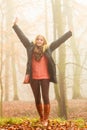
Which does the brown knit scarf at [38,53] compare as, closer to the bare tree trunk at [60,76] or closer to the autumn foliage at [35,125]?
the autumn foliage at [35,125]

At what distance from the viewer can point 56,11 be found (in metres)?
14.2

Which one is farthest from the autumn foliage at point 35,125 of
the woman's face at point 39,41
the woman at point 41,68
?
the woman's face at point 39,41

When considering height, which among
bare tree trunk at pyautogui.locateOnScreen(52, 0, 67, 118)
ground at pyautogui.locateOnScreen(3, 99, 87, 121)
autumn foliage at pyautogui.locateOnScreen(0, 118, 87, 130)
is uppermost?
bare tree trunk at pyautogui.locateOnScreen(52, 0, 67, 118)

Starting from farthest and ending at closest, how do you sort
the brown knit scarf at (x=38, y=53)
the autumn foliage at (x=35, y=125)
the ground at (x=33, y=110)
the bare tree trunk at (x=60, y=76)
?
the ground at (x=33, y=110) < the bare tree trunk at (x=60, y=76) < the brown knit scarf at (x=38, y=53) < the autumn foliage at (x=35, y=125)

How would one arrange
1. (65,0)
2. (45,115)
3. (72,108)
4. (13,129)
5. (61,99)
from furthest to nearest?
(65,0), (72,108), (61,99), (45,115), (13,129)

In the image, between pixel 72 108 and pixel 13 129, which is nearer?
pixel 13 129

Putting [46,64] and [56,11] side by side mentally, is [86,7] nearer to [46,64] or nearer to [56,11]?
[56,11]

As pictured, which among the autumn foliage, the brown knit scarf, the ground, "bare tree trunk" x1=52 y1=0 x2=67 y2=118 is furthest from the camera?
the ground

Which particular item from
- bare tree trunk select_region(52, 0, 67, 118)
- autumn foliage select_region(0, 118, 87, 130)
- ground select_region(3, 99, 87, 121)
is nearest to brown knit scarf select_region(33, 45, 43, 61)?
autumn foliage select_region(0, 118, 87, 130)

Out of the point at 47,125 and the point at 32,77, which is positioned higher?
the point at 32,77

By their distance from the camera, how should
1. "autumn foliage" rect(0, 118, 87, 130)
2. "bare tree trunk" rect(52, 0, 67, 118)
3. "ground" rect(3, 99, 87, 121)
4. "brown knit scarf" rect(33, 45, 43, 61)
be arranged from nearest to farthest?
1. "autumn foliage" rect(0, 118, 87, 130)
2. "brown knit scarf" rect(33, 45, 43, 61)
3. "bare tree trunk" rect(52, 0, 67, 118)
4. "ground" rect(3, 99, 87, 121)

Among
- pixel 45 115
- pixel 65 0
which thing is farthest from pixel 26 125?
pixel 65 0

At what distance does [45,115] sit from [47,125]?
1.05 feet

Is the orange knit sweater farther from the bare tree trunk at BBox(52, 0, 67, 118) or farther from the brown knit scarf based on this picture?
the bare tree trunk at BBox(52, 0, 67, 118)
